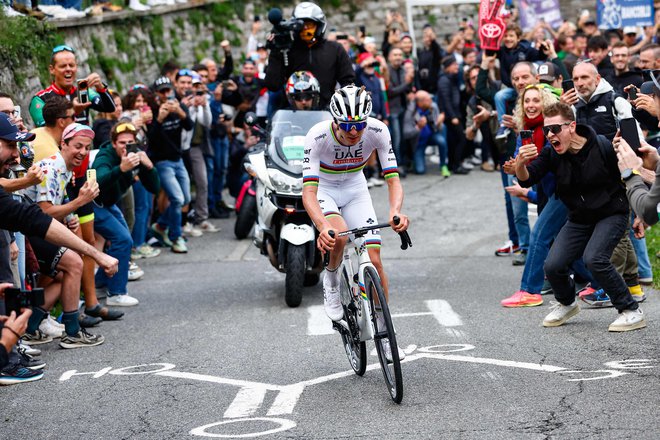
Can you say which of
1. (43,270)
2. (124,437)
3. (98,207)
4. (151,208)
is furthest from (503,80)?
(124,437)

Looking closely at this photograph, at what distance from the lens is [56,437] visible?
679 cm

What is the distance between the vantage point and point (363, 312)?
7496mm

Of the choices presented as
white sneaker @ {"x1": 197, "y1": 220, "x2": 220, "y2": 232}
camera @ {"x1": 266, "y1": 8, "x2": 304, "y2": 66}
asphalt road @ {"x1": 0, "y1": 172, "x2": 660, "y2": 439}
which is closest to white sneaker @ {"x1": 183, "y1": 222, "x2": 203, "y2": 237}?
white sneaker @ {"x1": 197, "y1": 220, "x2": 220, "y2": 232}

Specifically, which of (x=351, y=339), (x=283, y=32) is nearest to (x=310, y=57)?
(x=283, y=32)

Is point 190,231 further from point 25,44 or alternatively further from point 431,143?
point 431,143

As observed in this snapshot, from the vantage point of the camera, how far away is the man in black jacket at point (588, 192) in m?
8.68

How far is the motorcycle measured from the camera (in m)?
10.6

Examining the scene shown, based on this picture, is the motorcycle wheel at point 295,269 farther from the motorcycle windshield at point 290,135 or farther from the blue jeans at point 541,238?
the blue jeans at point 541,238

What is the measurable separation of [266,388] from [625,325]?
295cm

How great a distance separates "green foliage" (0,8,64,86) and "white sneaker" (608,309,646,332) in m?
8.45

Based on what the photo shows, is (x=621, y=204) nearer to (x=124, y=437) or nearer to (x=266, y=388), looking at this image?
(x=266, y=388)

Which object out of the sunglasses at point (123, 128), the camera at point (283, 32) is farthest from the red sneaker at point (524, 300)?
the camera at point (283, 32)

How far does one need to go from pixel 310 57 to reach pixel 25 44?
13.0 feet

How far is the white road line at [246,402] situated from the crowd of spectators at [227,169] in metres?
1.31
